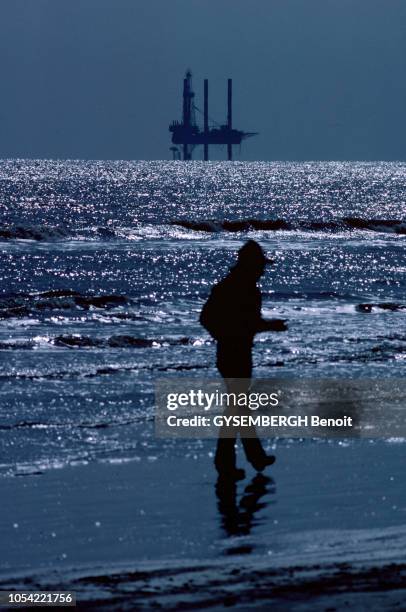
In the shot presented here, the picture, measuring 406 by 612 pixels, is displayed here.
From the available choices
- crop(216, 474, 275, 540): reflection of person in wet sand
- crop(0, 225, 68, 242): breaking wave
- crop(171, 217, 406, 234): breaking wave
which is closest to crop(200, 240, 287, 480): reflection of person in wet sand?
crop(216, 474, 275, 540): reflection of person in wet sand

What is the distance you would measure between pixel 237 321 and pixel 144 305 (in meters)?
22.8

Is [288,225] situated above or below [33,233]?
above

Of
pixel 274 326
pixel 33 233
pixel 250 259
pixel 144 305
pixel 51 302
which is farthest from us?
pixel 33 233

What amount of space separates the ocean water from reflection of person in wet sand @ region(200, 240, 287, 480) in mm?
1386

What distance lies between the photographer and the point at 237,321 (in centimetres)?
821

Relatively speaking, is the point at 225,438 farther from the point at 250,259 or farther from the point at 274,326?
the point at 250,259

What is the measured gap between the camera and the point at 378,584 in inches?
230

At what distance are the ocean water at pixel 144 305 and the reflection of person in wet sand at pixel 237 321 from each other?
4.55ft

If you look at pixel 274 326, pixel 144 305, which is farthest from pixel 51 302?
pixel 274 326

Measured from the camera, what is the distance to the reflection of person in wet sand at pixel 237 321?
8.18 metres

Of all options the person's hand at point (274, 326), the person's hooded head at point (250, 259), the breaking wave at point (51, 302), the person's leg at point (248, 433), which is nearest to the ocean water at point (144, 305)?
the breaking wave at point (51, 302)

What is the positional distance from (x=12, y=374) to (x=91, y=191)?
314ft

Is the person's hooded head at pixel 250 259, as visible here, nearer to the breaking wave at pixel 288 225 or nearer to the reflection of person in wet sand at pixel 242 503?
the reflection of person in wet sand at pixel 242 503

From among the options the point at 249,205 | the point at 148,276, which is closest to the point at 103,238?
the point at 148,276
